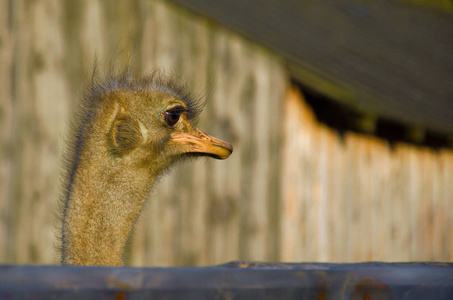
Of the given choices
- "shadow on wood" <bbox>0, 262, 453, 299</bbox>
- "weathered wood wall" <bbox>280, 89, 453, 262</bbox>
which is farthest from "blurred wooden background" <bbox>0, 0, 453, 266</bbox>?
"shadow on wood" <bbox>0, 262, 453, 299</bbox>

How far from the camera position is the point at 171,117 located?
354 centimetres

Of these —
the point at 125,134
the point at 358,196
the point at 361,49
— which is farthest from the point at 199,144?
the point at 361,49

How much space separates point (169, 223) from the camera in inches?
285

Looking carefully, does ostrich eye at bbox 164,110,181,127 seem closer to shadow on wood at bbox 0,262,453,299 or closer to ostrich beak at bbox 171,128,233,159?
ostrich beak at bbox 171,128,233,159

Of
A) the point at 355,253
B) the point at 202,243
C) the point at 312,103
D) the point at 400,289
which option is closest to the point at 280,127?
the point at 312,103

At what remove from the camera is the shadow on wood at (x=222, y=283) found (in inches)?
50.4

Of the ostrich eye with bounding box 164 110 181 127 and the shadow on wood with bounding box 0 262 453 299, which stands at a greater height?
the ostrich eye with bounding box 164 110 181 127

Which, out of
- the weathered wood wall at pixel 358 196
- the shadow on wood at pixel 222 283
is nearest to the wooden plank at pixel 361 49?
the weathered wood wall at pixel 358 196

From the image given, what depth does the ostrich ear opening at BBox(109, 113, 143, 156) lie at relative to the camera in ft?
10.7

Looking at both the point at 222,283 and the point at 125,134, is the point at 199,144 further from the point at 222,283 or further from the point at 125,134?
the point at 222,283

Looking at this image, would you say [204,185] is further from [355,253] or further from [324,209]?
[355,253]

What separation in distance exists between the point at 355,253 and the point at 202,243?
2.68m

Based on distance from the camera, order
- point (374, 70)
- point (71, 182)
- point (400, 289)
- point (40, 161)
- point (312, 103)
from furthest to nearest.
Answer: point (374, 70) < point (312, 103) < point (40, 161) < point (71, 182) < point (400, 289)

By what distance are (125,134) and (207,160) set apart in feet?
13.6
